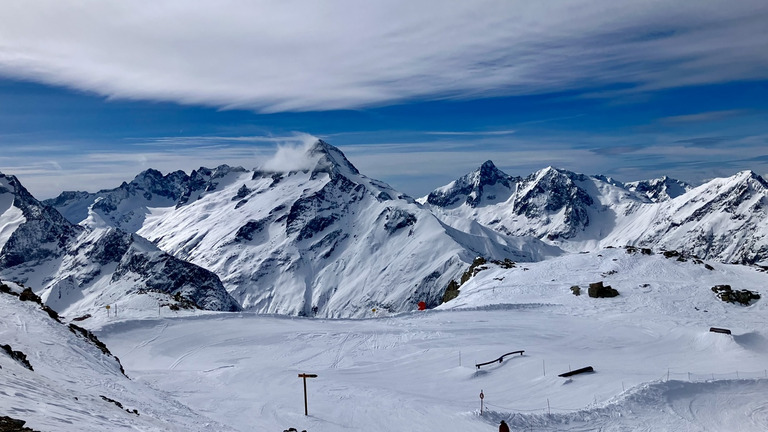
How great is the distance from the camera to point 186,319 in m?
51.6

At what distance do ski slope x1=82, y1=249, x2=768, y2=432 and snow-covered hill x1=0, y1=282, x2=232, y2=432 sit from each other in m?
3.82

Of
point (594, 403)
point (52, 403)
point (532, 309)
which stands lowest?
point (532, 309)

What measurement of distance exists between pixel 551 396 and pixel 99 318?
45519mm

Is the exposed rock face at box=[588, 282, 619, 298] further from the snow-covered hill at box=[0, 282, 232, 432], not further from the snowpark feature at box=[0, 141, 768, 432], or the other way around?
the snow-covered hill at box=[0, 282, 232, 432]

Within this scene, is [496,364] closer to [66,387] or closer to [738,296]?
[66,387]

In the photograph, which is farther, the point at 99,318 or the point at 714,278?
the point at 714,278

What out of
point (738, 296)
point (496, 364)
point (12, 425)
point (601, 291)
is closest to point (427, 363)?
point (496, 364)

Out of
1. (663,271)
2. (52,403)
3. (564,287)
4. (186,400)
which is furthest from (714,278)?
(52,403)

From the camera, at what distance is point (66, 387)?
66.6 feet

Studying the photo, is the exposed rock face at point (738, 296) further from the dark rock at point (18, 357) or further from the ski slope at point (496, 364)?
the dark rock at point (18, 357)

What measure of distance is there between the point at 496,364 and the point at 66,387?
85.6ft

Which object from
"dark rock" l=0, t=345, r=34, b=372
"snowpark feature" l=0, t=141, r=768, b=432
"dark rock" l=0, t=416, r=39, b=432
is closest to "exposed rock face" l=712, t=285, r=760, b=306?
"snowpark feature" l=0, t=141, r=768, b=432

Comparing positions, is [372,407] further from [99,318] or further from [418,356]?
[99,318]

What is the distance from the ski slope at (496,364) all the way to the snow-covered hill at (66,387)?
3.82 meters
